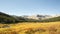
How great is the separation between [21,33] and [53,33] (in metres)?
6.38

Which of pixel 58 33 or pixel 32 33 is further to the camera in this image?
pixel 32 33

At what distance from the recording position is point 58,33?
24.6 meters

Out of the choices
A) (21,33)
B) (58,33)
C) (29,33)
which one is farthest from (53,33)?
(21,33)

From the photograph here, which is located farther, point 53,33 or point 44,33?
point 44,33

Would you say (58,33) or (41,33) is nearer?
(58,33)

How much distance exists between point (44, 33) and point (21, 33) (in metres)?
4.42

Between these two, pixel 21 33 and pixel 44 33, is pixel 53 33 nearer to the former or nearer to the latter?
pixel 44 33

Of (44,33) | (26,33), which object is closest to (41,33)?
(44,33)

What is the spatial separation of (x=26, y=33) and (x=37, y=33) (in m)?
2.04

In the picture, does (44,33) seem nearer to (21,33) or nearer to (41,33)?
(41,33)

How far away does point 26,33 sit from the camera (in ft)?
88.0

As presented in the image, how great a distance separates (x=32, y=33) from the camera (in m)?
26.8

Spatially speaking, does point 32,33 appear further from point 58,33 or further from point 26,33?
point 58,33

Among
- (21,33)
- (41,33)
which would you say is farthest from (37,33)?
(21,33)
